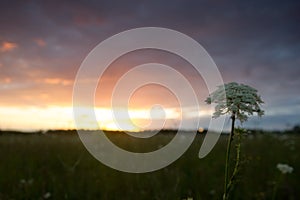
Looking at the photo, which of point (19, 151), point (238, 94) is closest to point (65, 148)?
point (19, 151)

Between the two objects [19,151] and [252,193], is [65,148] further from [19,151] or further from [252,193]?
[252,193]

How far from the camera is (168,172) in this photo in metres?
7.29

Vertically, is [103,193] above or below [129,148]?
below

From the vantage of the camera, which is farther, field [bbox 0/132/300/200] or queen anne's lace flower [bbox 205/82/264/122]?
field [bbox 0/132/300/200]

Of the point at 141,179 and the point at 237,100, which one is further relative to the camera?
the point at 141,179

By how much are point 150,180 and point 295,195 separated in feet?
8.24

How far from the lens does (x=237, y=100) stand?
1974mm

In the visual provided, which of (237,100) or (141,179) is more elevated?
(237,100)

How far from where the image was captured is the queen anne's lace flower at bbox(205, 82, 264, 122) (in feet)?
6.43

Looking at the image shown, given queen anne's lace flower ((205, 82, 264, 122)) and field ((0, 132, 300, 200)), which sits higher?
queen anne's lace flower ((205, 82, 264, 122))

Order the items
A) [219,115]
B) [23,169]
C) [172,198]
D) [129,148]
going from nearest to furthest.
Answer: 1. [219,115]
2. [172,198]
3. [23,169]
4. [129,148]

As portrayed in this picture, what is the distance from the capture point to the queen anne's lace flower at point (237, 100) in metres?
1.96

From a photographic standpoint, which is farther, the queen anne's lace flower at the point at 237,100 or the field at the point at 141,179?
the field at the point at 141,179

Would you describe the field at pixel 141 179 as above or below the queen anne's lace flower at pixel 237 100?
below
